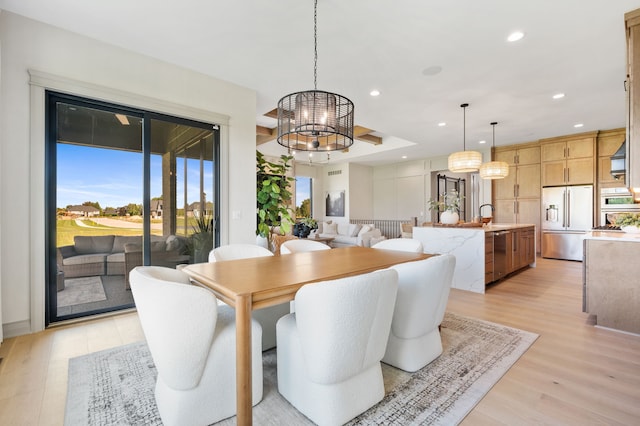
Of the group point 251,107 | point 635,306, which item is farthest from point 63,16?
point 635,306

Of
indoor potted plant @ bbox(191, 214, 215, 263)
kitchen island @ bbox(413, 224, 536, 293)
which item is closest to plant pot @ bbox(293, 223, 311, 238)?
kitchen island @ bbox(413, 224, 536, 293)

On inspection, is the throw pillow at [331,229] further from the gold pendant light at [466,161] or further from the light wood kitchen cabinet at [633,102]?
the light wood kitchen cabinet at [633,102]

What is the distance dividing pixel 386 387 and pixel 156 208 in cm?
301

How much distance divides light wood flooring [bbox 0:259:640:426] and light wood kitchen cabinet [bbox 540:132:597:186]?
4.21m

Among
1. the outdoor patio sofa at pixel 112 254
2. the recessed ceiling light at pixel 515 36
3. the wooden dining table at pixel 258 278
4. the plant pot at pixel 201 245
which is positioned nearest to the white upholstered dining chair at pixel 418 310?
the wooden dining table at pixel 258 278

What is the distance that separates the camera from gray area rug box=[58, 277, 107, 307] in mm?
2913

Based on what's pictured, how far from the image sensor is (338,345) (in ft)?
4.38

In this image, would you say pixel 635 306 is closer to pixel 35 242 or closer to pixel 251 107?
pixel 251 107

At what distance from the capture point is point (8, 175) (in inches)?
97.9

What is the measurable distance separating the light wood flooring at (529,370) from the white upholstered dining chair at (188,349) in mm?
701

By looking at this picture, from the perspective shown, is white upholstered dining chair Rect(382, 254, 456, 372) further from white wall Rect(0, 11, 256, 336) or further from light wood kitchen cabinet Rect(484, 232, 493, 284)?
white wall Rect(0, 11, 256, 336)

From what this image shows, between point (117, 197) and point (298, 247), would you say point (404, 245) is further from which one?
point (117, 197)

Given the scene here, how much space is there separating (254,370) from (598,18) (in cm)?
391

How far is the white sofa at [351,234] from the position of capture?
7395 millimetres
